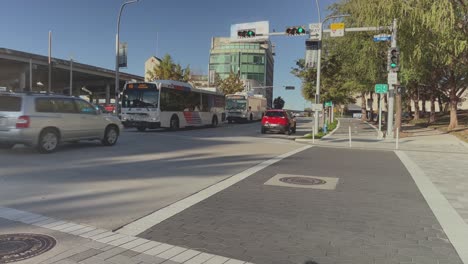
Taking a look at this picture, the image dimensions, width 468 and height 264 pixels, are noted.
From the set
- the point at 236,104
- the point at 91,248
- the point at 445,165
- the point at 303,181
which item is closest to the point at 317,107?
the point at 445,165

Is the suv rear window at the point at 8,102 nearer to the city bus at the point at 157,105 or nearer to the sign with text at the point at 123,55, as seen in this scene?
the city bus at the point at 157,105

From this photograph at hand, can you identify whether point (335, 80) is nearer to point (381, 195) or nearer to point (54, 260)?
point (381, 195)

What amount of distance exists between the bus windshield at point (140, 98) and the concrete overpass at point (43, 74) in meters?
25.5

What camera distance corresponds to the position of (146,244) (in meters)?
4.76

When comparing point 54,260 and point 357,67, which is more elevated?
point 357,67

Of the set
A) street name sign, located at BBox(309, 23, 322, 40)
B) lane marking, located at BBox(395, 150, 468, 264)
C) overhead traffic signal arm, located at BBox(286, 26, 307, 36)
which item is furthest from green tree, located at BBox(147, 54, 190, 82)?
lane marking, located at BBox(395, 150, 468, 264)

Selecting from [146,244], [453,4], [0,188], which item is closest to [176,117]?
[453,4]

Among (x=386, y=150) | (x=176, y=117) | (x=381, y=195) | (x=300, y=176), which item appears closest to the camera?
(x=381, y=195)

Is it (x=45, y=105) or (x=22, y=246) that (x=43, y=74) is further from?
(x=22, y=246)

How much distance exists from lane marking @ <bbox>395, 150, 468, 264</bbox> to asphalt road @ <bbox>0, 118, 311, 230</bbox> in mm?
4165

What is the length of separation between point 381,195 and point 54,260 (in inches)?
234

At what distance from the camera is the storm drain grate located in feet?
28.0

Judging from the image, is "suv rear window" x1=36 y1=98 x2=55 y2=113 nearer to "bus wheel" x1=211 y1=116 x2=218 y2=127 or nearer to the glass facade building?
"bus wheel" x1=211 y1=116 x2=218 y2=127

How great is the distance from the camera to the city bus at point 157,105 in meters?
25.0
